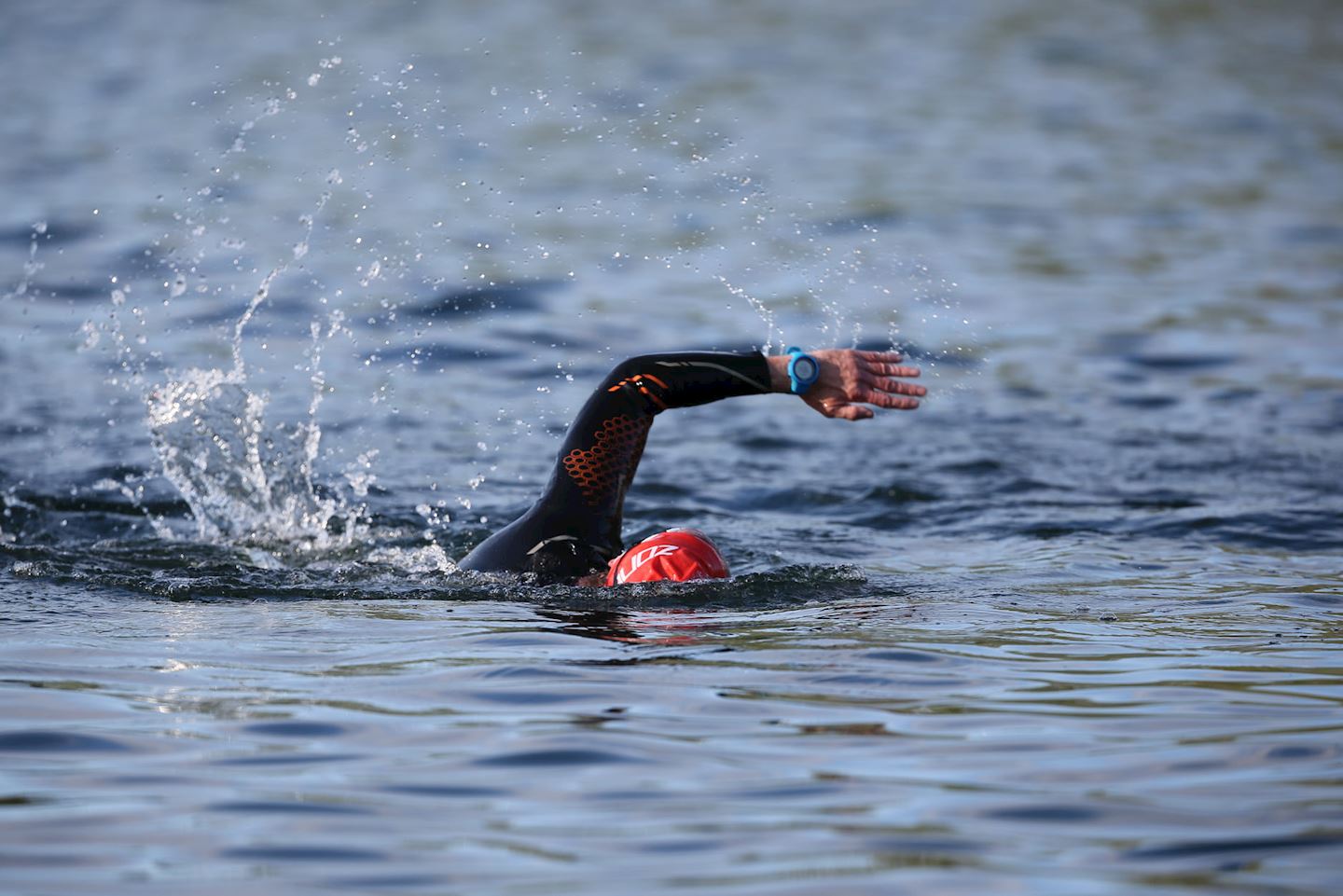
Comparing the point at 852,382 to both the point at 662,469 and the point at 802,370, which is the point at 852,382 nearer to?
the point at 802,370

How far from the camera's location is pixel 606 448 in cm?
803

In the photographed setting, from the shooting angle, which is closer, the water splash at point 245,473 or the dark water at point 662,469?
the dark water at point 662,469

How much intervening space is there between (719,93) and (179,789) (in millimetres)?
24060

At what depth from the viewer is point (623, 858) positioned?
4.80 metres

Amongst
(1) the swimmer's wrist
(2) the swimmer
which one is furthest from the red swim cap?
(1) the swimmer's wrist

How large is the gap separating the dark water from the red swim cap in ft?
0.32

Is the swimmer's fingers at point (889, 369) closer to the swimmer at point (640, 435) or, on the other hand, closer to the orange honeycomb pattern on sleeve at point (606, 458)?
the swimmer at point (640, 435)

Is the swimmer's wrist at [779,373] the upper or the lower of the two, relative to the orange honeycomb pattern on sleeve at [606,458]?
upper

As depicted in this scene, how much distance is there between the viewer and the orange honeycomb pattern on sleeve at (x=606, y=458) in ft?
26.3

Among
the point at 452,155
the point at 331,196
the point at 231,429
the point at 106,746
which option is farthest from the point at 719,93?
the point at 106,746

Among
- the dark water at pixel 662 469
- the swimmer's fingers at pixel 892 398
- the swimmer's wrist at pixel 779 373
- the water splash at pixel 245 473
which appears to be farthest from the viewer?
the water splash at pixel 245 473

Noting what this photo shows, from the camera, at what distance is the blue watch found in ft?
25.7

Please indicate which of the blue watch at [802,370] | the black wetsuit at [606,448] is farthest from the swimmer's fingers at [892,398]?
the black wetsuit at [606,448]

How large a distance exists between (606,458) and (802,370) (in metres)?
0.99
